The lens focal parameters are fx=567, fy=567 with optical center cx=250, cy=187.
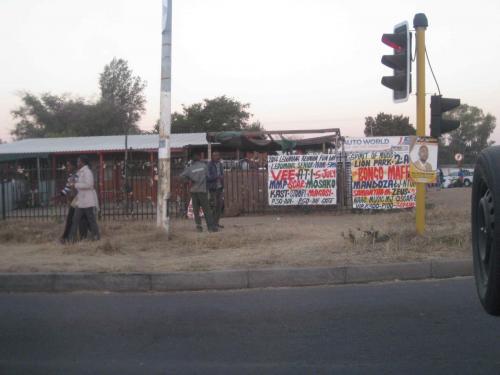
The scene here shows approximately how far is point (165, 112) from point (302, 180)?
17.4ft

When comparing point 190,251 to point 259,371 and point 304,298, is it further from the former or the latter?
point 259,371

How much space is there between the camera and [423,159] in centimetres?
870

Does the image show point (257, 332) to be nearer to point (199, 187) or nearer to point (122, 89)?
point (199, 187)

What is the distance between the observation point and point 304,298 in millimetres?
6340

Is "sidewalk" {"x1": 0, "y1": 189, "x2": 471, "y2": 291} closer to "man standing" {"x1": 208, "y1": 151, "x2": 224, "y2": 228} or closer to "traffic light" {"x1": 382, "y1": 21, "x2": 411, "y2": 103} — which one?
"man standing" {"x1": 208, "y1": 151, "x2": 224, "y2": 228}

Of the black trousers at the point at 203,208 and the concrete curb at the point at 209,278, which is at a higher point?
the black trousers at the point at 203,208

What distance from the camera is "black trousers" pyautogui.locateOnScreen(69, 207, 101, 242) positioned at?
9.77 metres

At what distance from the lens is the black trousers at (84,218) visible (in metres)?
9.77

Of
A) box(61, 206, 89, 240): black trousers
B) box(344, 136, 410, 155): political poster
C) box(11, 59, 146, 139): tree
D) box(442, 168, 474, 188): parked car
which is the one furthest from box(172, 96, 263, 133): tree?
box(61, 206, 89, 240): black trousers

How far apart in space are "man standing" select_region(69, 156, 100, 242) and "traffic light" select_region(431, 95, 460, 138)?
570 centimetres

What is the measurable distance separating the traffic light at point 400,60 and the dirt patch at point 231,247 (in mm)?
2300

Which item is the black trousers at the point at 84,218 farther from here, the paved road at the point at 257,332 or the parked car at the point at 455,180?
the parked car at the point at 455,180

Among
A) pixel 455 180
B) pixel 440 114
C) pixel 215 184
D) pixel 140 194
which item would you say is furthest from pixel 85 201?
pixel 455 180

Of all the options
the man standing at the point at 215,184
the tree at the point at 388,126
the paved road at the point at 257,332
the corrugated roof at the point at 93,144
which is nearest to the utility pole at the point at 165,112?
the man standing at the point at 215,184
